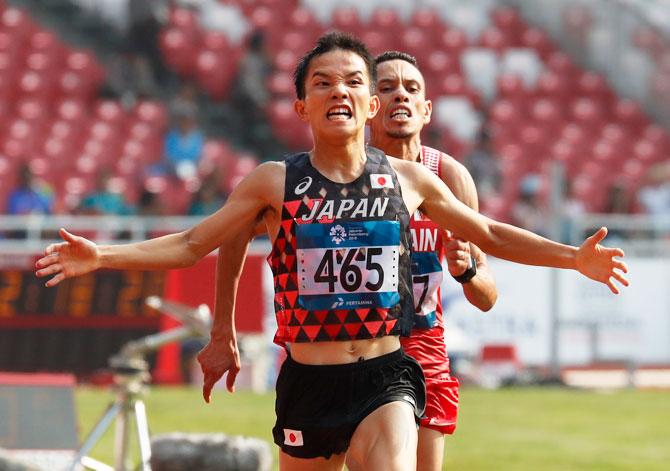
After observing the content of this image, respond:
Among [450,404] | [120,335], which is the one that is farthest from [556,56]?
[450,404]

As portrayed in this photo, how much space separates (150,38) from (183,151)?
452 cm

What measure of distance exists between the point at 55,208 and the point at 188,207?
278cm

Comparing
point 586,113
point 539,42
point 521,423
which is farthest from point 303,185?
point 539,42

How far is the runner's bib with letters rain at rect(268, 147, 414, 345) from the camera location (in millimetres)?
5723

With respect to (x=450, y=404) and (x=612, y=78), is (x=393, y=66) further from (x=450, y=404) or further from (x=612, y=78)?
(x=612, y=78)

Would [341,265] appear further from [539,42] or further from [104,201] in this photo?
[539,42]

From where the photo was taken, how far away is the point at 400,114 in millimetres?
6859

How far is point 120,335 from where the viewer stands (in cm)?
1703

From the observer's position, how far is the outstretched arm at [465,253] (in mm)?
6293

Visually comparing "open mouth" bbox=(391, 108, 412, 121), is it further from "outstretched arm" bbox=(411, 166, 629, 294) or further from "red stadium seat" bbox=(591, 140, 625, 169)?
"red stadium seat" bbox=(591, 140, 625, 169)

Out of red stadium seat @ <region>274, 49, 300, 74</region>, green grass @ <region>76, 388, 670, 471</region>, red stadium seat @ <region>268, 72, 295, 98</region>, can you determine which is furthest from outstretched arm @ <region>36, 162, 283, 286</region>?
red stadium seat @ <region>274, 49, 300, 74</region>

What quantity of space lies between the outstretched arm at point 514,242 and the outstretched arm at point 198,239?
63cm

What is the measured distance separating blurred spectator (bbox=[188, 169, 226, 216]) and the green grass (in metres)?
2.75

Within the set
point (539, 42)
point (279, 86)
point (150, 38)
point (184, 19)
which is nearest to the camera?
point (279, 86)
